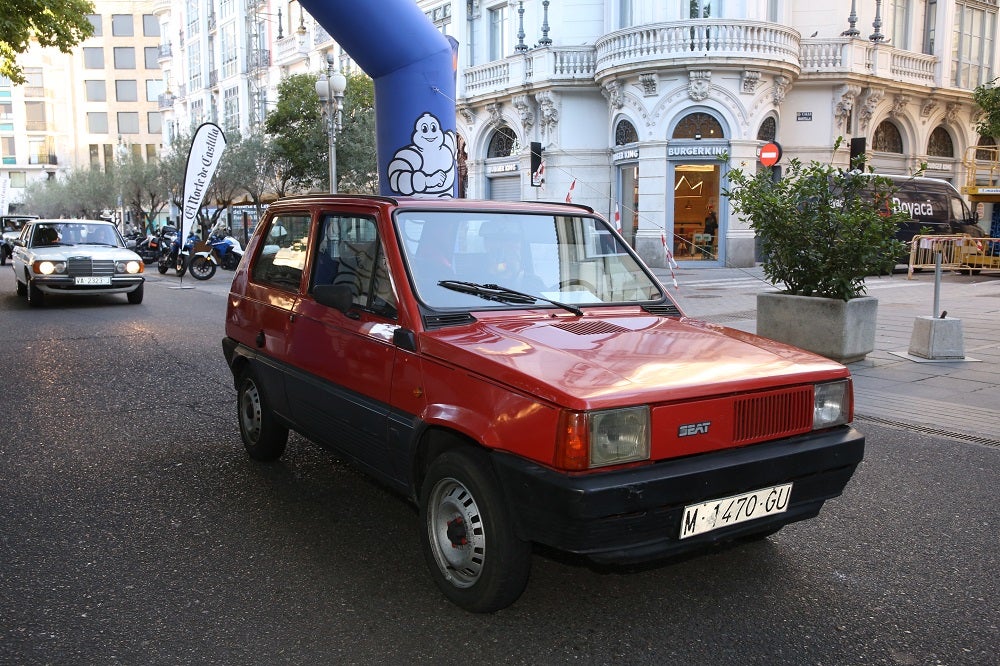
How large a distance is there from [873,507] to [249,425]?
3.82 metres

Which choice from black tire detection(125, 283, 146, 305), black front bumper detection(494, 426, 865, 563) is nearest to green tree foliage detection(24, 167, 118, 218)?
black tire detection(125, 283, 146, 305)

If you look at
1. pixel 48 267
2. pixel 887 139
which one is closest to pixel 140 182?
pixel 48 267

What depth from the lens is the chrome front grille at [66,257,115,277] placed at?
1459 cm

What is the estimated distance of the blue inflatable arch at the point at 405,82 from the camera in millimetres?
9141

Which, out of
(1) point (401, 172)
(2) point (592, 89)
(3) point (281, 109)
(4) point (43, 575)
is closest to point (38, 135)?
(3) point (281, 109)

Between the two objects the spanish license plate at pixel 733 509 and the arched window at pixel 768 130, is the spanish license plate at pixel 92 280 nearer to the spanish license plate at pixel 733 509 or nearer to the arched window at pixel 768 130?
the spanish license plate at pixel 733 509

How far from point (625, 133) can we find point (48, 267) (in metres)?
17.8

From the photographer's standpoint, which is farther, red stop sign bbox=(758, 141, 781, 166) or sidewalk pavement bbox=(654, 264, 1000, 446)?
red stop sign bbox=(758, 141, 781, 166)

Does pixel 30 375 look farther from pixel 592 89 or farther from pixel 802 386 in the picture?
pixel 592 89

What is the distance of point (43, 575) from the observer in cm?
363

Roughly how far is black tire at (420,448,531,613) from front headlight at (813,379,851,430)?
1348mm

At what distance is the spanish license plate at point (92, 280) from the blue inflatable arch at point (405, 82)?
23.8 ft

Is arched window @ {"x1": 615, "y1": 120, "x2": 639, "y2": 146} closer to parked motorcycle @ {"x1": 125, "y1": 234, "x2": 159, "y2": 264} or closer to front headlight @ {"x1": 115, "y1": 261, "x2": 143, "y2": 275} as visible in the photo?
front headlight @ {"x1": 115, "y1": 261, "x2": 143, "y2": 275}

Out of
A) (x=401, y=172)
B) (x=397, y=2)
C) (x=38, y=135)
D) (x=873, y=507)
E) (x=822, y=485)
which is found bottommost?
(x=873, y=507)
